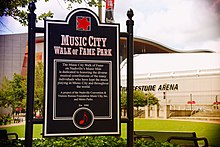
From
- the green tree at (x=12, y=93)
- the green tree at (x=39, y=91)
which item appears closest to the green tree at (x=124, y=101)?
the green tree at (x=39, y=91)

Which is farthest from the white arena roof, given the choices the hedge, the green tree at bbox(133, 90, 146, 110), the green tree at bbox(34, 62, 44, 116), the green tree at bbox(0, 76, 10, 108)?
the green tree at bbox(0, 76, 10, 108)

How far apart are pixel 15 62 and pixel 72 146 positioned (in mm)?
1520

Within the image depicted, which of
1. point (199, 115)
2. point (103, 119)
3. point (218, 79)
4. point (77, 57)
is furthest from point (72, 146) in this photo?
point (218, 79)

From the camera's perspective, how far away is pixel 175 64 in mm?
6281

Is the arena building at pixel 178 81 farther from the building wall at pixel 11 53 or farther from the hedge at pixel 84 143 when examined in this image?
the building wall at pixel 11 53

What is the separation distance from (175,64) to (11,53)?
8.29 ft

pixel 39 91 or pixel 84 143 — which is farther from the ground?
pixel 39 91

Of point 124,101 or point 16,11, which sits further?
point 124,101

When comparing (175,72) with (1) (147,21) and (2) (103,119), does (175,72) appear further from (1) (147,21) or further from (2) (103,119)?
(2) (103,119)

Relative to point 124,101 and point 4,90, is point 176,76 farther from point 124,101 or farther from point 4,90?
point 4,90

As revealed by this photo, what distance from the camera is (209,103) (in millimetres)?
6234

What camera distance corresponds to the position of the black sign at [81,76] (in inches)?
180

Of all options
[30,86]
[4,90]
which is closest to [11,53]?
[4,90]

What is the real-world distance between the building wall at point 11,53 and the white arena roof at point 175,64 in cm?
156
